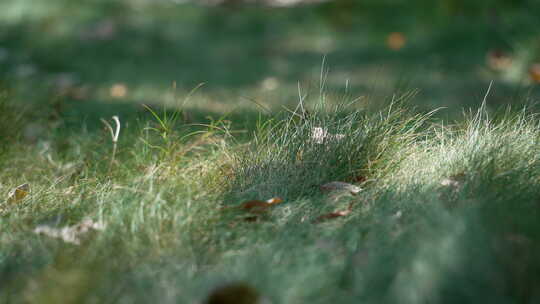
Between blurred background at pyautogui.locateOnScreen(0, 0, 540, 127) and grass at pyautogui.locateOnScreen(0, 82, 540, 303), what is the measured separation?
0.95 meters

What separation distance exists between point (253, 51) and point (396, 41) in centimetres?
175

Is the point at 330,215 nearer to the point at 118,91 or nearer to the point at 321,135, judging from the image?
the point at 321,135

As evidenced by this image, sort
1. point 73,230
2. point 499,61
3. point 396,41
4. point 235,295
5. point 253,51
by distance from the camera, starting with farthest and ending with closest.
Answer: point 253,51 < point 396,41 < point 499,61 < point 73,230 < point 235,295

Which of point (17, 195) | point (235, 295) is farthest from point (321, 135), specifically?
point (17, 195)

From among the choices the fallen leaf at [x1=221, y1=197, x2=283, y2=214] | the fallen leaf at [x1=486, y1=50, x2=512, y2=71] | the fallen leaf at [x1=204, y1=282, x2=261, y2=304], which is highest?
the fallen leaf at [x1=204, y1=282, x2=261, y2=304]

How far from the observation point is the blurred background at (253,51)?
12.8 feet

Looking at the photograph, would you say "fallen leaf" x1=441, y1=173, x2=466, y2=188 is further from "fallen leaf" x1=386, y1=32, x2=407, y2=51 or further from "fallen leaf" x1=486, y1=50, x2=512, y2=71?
"fallen leaf" x1=386, y1=32, x2=407, y2=51

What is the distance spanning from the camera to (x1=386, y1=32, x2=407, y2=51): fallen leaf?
641cm

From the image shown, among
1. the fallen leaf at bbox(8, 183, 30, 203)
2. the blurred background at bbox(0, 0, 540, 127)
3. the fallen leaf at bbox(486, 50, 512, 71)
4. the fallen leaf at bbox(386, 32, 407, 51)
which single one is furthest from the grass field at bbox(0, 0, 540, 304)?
the fallen leaf at bbox(386, 32, 407, 51)

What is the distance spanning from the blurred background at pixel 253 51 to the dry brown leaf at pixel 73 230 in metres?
1.37

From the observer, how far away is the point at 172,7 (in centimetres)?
752

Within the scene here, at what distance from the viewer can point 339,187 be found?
186 cm

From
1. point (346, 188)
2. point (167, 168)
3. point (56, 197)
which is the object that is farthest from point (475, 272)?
point (56, 197)

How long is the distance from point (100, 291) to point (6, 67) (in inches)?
137
